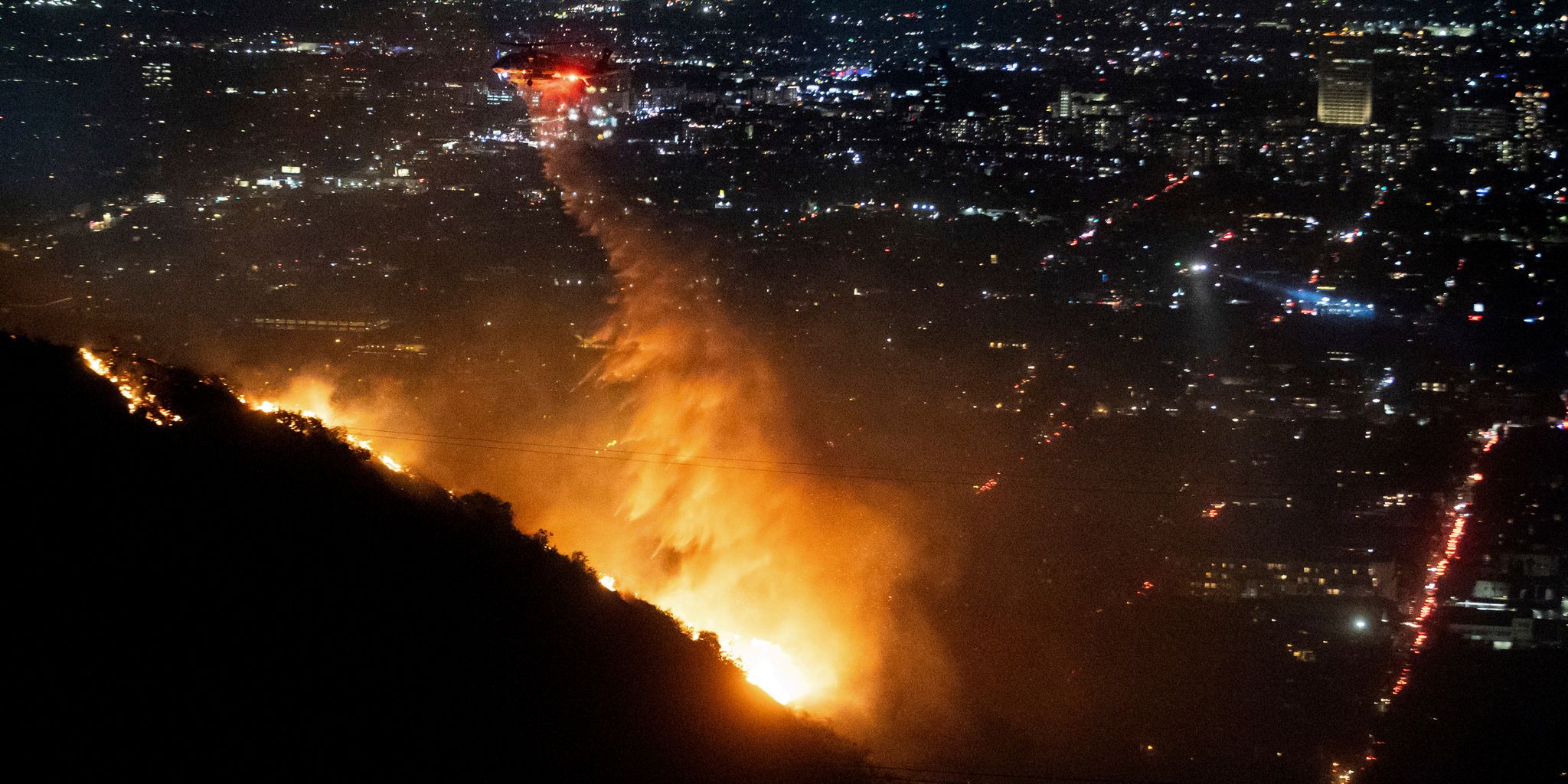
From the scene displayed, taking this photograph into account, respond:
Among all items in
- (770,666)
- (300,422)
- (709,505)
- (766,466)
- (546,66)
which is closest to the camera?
(300,422)

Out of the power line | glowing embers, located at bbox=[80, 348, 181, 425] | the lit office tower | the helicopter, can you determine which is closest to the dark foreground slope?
glowing embers, located at bbox=[80, 348, 181, 425]

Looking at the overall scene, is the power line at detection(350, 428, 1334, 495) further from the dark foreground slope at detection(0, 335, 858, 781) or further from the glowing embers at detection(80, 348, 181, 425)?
the dark foreground slope at detection(0, 335, 858, 781)

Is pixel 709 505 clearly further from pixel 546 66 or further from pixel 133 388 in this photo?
pixel 133 388

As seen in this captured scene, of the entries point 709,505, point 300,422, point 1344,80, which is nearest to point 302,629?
point 300,422

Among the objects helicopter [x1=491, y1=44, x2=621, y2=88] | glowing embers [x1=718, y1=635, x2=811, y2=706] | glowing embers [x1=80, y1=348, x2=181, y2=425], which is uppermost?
helicopter [x1=491, y1=44, x2=621, y2=88]

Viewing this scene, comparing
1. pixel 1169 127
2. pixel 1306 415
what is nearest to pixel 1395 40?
pixel 1169 127

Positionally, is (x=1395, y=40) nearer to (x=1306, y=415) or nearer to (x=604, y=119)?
(x=1306, y=415)
